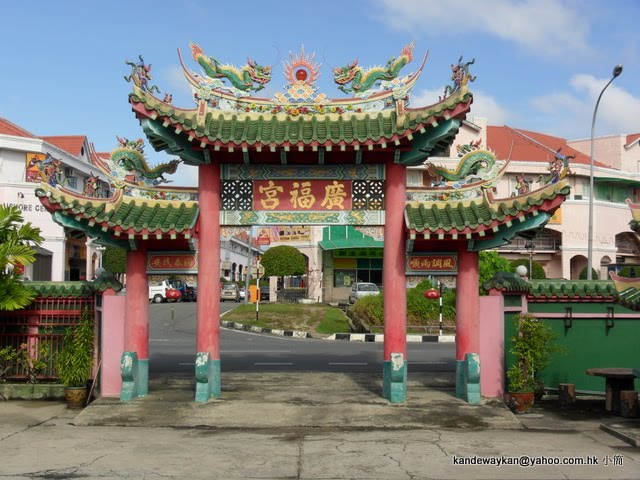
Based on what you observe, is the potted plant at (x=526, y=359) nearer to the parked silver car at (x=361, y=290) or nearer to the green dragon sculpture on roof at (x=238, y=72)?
the green dragon sculpture on roof at (x=238, y=72)

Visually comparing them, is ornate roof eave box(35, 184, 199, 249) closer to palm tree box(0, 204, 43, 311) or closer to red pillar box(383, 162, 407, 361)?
palm tree box(0, 204, 43, 311)

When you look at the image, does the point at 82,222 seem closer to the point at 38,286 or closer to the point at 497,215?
the point at 38,286

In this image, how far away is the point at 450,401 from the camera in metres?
12.9

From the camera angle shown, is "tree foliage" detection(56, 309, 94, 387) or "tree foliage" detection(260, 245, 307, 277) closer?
"tree foliage" detection(56, 309, 94, 387)

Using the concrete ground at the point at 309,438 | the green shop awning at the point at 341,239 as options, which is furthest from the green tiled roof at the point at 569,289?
the green shop awning at the point at 341,239

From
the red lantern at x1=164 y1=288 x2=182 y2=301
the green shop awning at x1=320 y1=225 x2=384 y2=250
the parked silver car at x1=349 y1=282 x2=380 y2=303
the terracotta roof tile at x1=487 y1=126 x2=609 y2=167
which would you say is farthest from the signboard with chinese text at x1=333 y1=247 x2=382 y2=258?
the red lantern at x1=164 y1=288 x2=182 y2=301

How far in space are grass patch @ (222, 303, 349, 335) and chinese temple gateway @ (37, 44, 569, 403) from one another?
1844 cm

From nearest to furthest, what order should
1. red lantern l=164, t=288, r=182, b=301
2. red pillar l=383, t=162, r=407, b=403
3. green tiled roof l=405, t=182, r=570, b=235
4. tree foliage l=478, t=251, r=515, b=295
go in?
1. green tiled roof l=405, t=182, r=570, b=235
2. red pillar l=383, t=162, r=407, b=403
3. tree foliage l=478, t=251, r=515, b=295
4. red lantern l=164, t=288, r=182, b=301

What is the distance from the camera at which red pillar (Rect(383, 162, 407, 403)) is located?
13039 mm

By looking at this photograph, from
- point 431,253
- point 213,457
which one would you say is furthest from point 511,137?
point 213,457

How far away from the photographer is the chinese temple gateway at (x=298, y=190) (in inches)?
497

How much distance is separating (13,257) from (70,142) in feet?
137

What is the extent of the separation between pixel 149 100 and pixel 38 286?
15.9ft

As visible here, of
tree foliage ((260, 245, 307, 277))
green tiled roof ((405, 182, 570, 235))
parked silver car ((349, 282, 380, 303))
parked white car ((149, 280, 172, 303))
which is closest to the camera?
green tiled roof ((405, 182, 570, 235))
